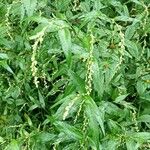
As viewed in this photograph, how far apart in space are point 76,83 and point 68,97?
76mm

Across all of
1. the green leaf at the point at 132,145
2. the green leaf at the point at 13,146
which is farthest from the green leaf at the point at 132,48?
the green leaf at the point at 13,146

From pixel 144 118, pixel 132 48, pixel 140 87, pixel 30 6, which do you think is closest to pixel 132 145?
pixel 144 118

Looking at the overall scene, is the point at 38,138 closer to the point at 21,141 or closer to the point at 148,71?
the point at 21,141

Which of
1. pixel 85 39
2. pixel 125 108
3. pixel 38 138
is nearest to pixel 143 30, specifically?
pixel 125 108

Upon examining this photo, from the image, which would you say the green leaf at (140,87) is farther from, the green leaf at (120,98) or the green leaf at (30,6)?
the green leaf at (30,6)

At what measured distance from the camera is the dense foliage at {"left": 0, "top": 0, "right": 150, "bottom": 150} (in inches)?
71.2

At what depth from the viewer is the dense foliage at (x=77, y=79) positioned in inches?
71.2

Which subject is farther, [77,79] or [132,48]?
[132,48]

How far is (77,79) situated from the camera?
1807mm

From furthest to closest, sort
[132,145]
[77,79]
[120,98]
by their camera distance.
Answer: [120,98] < [132,145] < [77,79]

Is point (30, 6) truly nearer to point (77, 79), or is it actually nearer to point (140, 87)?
point (77, 79)

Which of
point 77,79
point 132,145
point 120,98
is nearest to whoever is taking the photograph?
point 77,79

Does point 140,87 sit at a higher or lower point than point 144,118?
A: higher

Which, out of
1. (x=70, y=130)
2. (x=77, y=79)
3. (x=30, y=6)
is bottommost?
(x=70, y=130)
